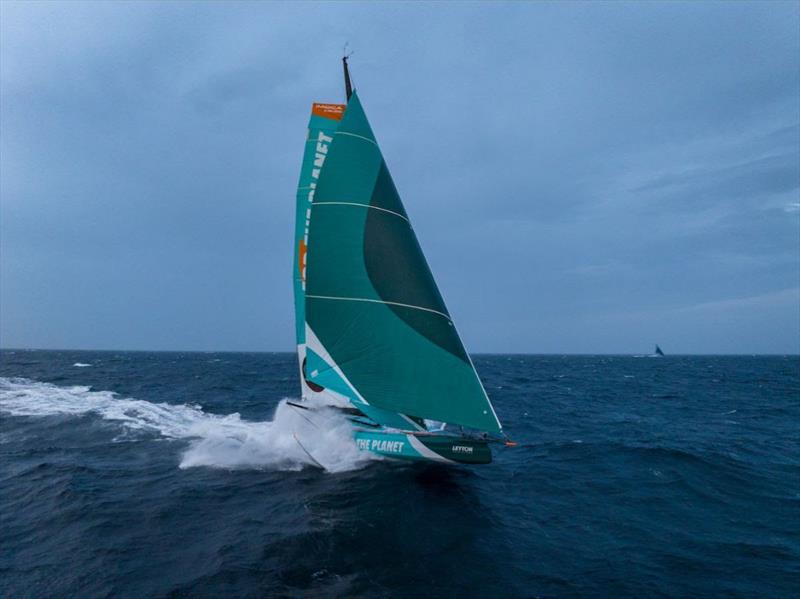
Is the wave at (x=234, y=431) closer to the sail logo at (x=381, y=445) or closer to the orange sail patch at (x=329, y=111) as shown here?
the sail logo at (x=381, y=445)

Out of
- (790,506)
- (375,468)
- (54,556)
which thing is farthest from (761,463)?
(54,556)

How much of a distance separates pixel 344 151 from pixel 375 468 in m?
10.4

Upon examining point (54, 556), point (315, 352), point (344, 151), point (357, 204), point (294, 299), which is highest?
point (344, 151)

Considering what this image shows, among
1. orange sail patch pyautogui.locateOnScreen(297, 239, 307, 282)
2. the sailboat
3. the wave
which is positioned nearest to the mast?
the sailboat

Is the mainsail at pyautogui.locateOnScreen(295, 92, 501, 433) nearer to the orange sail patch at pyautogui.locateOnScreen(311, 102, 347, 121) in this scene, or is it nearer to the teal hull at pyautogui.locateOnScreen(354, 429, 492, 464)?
the teal hull at pyautogui.locateOnScreen(354, 429, 492, 464)

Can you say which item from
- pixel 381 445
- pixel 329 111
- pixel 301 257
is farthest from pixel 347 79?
pixel 381 445

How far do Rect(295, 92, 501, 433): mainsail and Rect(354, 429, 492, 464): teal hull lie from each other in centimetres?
81

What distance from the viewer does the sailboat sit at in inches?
A: 549

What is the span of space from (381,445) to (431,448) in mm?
1742

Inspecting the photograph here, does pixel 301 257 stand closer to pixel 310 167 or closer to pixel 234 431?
pixel 310 167

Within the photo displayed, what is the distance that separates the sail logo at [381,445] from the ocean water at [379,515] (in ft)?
2.04

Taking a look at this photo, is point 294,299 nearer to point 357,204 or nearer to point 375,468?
point 357,204

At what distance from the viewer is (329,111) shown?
1834 cm

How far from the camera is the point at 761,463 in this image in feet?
56.6
